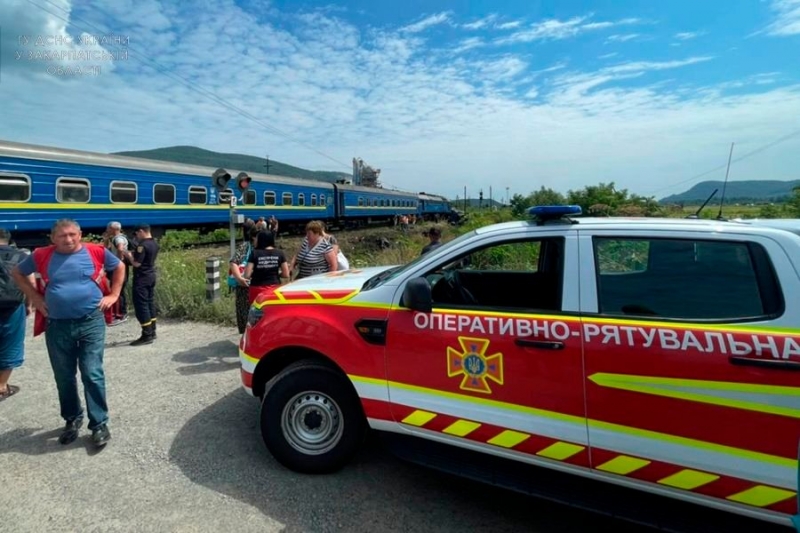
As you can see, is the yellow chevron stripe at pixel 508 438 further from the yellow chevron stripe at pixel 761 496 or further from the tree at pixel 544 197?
the tree at pixel 544 197

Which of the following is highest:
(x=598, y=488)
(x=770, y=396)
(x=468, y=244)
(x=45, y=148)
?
(x=45, y=148)

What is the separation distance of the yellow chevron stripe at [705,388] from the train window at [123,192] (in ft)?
45.6

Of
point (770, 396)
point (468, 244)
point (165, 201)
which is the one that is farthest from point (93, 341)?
point (165, 201)

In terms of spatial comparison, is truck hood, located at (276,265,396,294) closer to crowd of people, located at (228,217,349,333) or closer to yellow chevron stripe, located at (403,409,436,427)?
yellow chevron stripe, located at (403,409,436,427)

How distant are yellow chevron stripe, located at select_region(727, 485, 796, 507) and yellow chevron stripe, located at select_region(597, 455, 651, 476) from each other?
15.0 inches

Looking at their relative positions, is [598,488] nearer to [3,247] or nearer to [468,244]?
[468,244]

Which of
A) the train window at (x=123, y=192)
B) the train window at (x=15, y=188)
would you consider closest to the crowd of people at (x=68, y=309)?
the train window at (x=15, y=188)

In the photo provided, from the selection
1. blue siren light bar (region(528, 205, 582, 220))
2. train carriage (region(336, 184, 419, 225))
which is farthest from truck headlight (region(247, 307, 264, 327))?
train carriage (region(336, 184, 419, 225))

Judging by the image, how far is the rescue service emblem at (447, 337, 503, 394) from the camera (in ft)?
7.70

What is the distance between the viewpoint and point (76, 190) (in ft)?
36.7

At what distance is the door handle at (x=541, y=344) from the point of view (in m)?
2.21

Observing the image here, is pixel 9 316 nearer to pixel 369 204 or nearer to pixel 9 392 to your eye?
pixel 9 392

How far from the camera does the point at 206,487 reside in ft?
9.09

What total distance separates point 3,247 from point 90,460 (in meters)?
2.26
